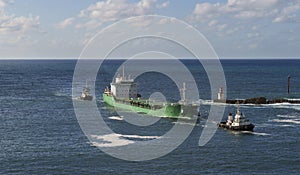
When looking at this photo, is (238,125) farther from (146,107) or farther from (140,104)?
(140,104)

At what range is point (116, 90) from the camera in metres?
112

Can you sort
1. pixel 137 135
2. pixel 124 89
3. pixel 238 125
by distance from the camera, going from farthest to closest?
pixel 124 89
pixel 238 125
pixel 137 135

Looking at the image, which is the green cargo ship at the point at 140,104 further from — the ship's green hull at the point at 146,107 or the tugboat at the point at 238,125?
the tugboat at the point at 238,125

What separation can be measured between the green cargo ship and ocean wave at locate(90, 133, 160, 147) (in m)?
21.1

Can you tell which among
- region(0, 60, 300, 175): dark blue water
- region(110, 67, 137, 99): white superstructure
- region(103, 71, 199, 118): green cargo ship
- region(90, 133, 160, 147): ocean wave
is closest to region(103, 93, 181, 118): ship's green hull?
region(103, 71, 199, 118): green cargo ship

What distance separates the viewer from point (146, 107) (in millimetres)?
94250

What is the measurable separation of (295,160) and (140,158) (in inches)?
785

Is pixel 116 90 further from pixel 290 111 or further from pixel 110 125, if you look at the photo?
pixel 290 111

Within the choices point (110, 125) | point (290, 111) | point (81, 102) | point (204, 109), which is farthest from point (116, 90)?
point (290, 111)

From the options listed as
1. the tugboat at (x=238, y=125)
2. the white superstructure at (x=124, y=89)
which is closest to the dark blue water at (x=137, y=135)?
the tugboat at (x=238, y=125)

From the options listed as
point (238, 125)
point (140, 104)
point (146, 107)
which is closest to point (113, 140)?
point (238, 125)

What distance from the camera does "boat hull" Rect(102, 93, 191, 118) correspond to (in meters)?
87.4

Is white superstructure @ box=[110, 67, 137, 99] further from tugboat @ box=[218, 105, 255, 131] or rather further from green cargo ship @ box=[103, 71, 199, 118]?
tugboat @ box=[218, 105, 255, 131]

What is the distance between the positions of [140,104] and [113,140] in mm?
33812
